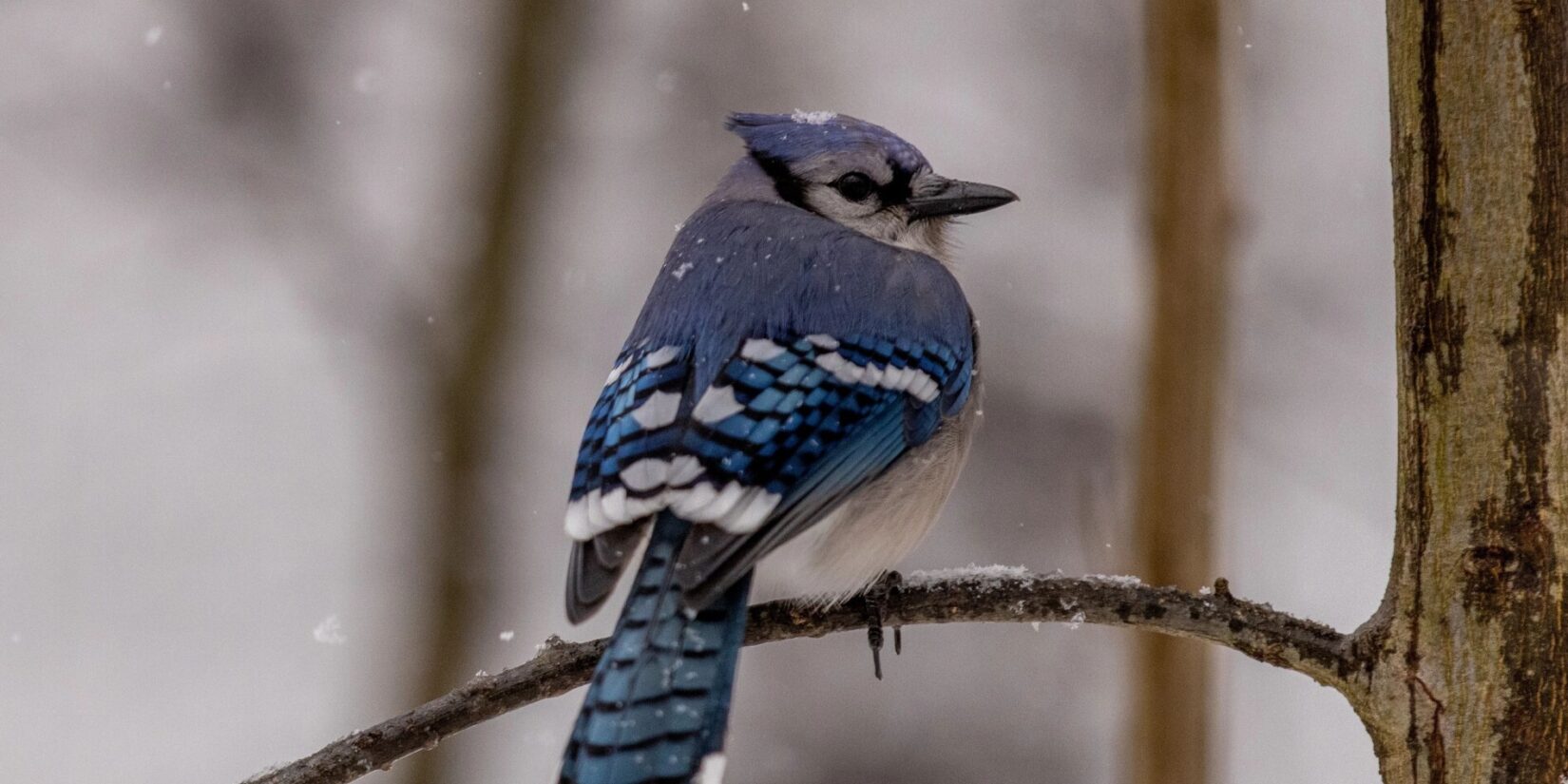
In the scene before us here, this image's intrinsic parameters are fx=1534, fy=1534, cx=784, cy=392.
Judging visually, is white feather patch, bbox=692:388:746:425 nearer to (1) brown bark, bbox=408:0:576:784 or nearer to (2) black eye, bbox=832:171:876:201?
(2) black eye, bbox=832:171:876:201

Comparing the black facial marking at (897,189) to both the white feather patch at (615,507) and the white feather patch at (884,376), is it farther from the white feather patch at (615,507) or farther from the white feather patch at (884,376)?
the white feather patch at (615,507)

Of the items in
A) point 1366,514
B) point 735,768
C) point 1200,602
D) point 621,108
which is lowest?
point 735,768

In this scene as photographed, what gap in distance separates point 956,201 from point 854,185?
196 millimetres

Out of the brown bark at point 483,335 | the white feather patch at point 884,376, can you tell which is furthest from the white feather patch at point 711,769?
the brown bark at point 483,335

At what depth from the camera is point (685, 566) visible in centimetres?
198

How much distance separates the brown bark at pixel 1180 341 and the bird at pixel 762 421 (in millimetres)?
754

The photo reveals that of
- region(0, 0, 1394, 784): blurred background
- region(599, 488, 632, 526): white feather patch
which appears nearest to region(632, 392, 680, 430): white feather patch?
region(599, 488, 632, 526): white feather patch

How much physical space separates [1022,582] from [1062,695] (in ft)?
10.1

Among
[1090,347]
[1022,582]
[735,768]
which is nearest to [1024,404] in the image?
[1090,347]

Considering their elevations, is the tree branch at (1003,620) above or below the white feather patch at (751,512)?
below

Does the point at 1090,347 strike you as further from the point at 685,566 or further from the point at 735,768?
the point at 685,566

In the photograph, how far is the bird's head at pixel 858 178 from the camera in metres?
2.88

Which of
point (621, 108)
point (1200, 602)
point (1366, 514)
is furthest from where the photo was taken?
point (621, 108)

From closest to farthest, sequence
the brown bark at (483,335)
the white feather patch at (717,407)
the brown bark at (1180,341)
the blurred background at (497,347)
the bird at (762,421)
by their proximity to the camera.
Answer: the bird at (762,421) < the white feather patch at (717,407) < the brown bark at (1180,341) < the blurred background at (497,347) < the brown bark at (483,335)
